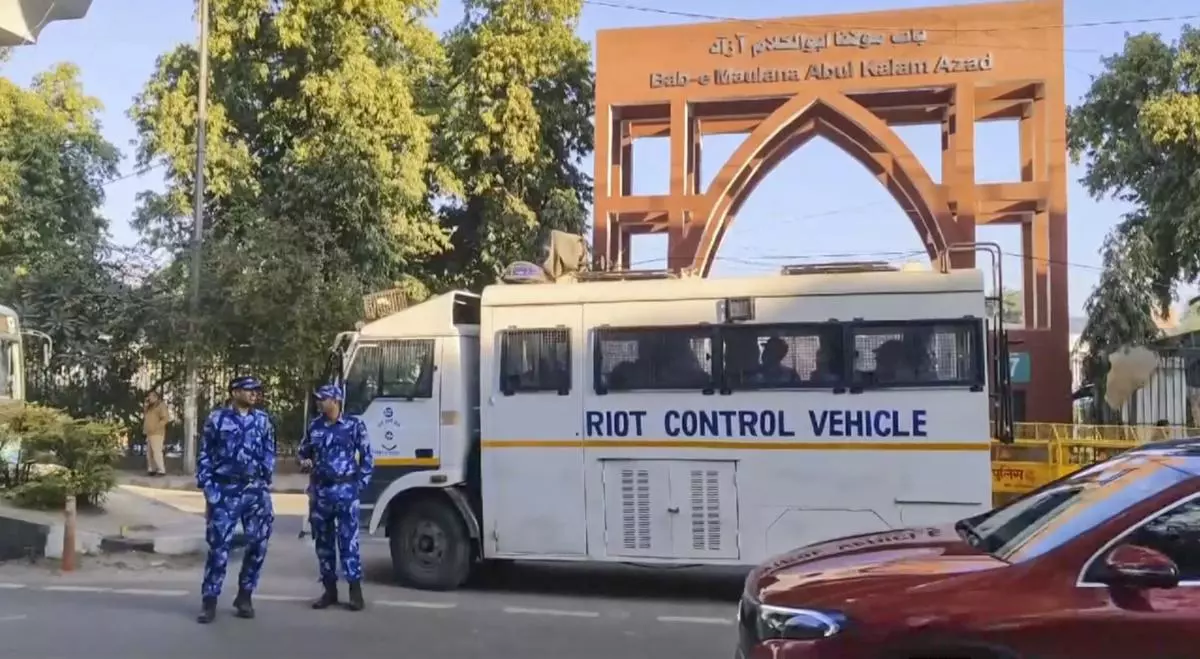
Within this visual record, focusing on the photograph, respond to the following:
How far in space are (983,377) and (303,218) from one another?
686 inches

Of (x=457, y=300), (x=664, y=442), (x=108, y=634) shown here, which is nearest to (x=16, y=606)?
(x=108, y=634)

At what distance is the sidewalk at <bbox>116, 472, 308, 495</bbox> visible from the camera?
20094mm

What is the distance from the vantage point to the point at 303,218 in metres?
23.3

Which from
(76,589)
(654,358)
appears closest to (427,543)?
(654,358)

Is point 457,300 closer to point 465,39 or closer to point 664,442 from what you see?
point 664,442

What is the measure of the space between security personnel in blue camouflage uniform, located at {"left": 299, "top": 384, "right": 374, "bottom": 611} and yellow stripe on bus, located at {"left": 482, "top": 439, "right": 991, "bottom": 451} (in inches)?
50.9

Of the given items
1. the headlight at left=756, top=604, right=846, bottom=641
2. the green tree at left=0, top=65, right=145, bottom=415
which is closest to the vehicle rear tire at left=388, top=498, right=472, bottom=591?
the headlight at left=756, top=604, right=846, bottom=641

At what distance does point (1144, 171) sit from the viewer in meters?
23.6

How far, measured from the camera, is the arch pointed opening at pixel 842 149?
73.2 feet

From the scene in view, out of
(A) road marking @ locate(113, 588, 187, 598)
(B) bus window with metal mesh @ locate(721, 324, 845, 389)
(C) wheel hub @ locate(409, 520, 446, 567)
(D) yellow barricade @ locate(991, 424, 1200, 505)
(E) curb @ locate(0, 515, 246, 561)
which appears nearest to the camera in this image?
(B) bus window with metal mesh @ locate(721, 324, 845, 389)

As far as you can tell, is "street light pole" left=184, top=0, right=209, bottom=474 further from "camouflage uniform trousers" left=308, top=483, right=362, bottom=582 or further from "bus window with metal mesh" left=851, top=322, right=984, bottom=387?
"bus window with metal mesh" left=851, top=322, right=984, bottom=387

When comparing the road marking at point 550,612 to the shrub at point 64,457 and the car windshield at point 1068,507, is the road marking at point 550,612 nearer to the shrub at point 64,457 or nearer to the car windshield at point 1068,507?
the car windshield at point 1068,507

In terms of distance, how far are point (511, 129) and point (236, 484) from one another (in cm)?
1810

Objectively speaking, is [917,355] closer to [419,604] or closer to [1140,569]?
[419,604]
